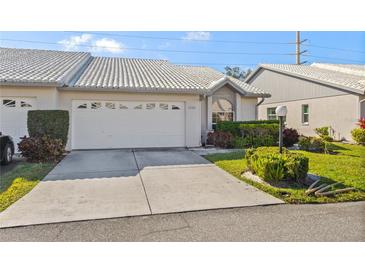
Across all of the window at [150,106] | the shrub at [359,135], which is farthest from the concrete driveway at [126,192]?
the shrub at [359,135]

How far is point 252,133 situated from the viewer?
39.1ft

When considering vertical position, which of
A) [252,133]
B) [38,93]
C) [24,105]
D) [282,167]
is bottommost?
[282,167]

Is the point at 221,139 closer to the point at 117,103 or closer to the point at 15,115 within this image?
the point at 117,103

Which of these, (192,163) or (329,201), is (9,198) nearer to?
(192,163)

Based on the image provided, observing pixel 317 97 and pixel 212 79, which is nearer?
pixel 212 79

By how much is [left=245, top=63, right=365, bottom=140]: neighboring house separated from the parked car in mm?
16676

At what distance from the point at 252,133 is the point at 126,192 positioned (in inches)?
317

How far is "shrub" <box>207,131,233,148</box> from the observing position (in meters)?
11.6

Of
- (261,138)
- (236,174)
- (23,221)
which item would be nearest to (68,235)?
(23,221)

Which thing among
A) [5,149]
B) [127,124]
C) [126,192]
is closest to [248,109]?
[127,124]

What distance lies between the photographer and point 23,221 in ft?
13.1

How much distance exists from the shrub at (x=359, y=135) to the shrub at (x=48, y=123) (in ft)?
47.3

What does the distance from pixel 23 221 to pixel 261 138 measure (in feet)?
33.2

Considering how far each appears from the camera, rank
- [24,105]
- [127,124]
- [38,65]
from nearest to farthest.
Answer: [24,105], [127,124], [38,65]
